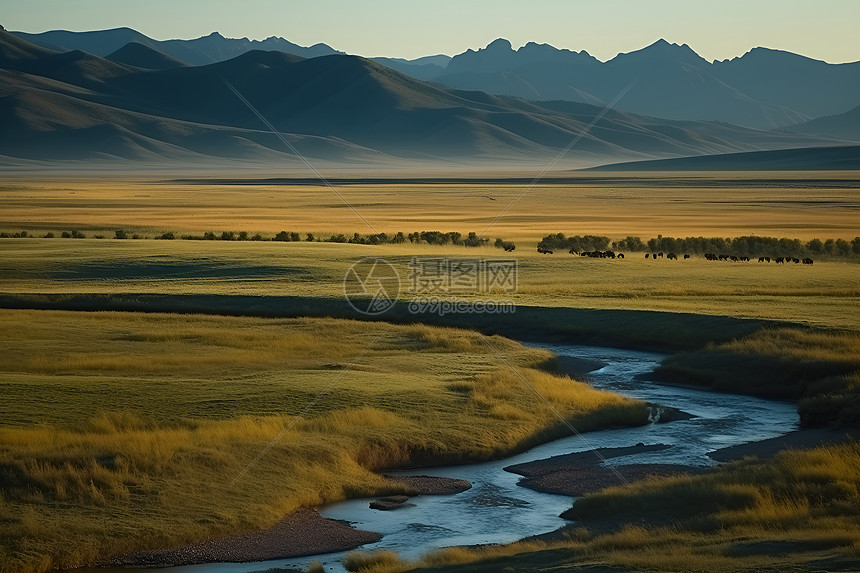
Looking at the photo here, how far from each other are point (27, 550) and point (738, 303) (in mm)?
32044

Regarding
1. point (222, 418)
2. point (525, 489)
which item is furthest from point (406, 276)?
point (525, 489)

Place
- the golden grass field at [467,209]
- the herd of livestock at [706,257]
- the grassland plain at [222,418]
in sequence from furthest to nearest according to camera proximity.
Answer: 1. the golden grass field at [467,209]
2. the herd of livestock at [706,257]
3. the grassland plain at [222,418]

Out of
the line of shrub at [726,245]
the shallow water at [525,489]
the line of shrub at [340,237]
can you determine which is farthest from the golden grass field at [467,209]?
the shallow water at [525,489]

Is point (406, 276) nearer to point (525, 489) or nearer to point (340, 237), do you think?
point (340, 237)

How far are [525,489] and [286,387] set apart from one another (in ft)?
25.2

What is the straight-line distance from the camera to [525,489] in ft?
76.6

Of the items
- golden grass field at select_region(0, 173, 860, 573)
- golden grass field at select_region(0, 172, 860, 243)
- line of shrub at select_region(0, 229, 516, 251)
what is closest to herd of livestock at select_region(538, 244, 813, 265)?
golden grass field at select_region(0, 173, 860, 573)

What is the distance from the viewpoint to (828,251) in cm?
6575

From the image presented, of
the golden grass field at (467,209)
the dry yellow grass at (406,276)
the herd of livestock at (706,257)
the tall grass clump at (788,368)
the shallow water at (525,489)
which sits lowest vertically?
the shallow water at (525,489)

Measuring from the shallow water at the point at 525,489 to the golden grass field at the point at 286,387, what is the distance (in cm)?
83

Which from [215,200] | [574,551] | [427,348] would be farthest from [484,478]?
[215,200]

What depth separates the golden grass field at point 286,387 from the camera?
19.5 metres

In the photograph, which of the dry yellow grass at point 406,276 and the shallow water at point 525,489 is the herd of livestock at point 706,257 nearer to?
the dry yellow grass at point 406,276

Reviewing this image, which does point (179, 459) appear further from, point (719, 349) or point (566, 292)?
point (566, 292)
